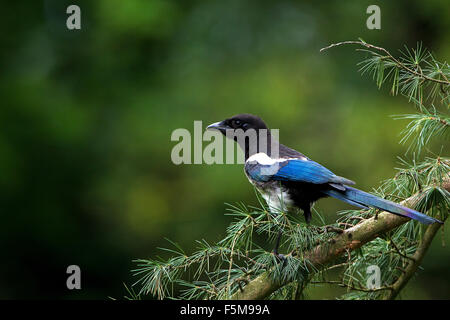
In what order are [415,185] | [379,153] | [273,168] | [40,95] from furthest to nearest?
[40,95]
[379,153]
[273,168]
[415,185]

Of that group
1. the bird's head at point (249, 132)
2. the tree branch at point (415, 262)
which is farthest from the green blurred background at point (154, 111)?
the tree branch at point (415, 262)

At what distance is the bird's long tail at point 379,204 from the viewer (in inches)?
85.3

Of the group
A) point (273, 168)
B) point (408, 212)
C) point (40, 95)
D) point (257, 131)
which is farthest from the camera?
point (40, 95)

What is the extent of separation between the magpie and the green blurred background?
277 cm

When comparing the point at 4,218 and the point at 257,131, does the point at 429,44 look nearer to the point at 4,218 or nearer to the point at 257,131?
the point at 257,131

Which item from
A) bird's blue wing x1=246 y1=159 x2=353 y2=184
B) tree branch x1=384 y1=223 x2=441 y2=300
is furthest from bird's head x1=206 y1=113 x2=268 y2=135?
tree branch x1=384 y1=223 x2=441 y2=300

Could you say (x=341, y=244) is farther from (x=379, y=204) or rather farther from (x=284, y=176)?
(x=284, y=176)

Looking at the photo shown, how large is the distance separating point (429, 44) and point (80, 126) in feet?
14.1

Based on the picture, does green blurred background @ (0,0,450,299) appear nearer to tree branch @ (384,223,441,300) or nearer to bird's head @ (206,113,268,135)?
bird's head @ (206,113,268,135)

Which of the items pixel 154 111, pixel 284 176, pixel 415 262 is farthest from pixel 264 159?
pixel 154 111

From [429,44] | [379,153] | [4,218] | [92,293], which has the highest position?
[429,44]

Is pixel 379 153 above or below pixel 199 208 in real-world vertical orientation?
above

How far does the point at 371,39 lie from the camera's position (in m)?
7.43
